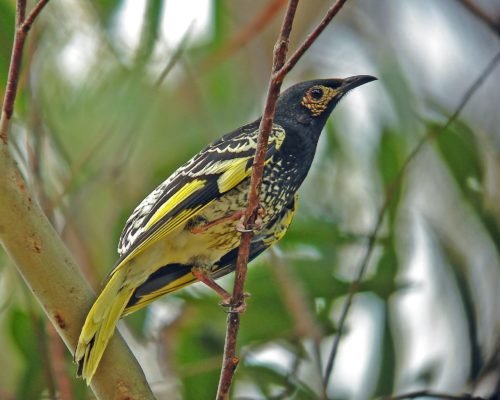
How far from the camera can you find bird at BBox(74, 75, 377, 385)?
3354 millimetres

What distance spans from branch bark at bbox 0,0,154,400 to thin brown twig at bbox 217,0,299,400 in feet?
1.00

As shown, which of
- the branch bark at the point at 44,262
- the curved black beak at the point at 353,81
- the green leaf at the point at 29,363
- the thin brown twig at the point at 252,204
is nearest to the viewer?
the thin brown twig at the point at 252,204

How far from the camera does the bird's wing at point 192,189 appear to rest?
10.8 feet

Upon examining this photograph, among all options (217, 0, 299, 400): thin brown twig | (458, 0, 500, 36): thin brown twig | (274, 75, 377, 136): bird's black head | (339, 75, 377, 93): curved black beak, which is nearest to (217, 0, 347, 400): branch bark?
(217, 0, 299, 400): thin brown twig

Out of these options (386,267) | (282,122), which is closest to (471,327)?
(386,267)

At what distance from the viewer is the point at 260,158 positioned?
2.86 metres

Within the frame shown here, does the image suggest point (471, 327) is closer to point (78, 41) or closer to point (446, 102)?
point (446, 102)

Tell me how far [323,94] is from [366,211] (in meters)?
2.05

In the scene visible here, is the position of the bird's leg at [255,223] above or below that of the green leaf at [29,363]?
above

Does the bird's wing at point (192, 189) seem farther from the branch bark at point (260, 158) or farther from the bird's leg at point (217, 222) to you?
the branch bark at point (260, 158)

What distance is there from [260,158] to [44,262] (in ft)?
2.58

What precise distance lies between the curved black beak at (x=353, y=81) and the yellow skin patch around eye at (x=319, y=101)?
0.15 ft

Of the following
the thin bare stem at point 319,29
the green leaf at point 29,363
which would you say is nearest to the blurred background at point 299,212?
the green leaf at point 29,363

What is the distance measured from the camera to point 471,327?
5059 mm
